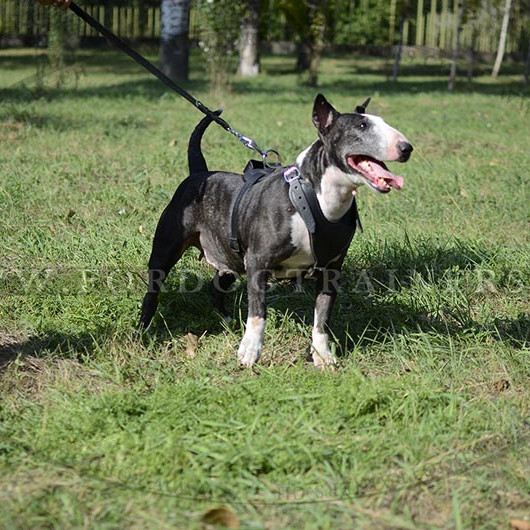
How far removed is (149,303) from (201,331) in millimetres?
331

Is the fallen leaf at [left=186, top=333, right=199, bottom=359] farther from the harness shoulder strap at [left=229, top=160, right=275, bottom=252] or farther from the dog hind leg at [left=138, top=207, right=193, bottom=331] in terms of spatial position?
the harness shoulder strap at [left=229, top=160, right=275, bottom=252]

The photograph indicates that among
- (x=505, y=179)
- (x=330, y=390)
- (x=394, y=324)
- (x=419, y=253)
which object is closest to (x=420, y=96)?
(x=505, y=179)

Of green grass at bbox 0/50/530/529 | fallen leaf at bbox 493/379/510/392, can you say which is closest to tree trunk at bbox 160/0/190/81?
green grass at bbox 0/50/530/529

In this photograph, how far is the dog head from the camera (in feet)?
12.0

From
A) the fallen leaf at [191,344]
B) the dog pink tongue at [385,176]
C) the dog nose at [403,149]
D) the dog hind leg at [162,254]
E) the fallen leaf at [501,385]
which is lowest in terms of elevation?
the fallen leaf at [191,344]

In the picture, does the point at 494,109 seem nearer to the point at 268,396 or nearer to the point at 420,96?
the point at 420,96

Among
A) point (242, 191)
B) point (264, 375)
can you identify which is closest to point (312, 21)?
point (242, 191)

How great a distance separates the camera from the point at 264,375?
3887 mm

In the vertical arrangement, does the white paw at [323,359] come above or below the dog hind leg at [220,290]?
below

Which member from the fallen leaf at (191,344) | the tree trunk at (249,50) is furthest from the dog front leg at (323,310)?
the tree trunk at (249,50)

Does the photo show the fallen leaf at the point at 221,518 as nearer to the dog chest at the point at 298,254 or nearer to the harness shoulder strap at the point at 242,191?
the dog chest at the point at 298,254

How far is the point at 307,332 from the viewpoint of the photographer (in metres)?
4.54

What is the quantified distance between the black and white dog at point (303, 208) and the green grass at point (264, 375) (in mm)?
311

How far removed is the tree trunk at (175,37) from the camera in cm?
1800
